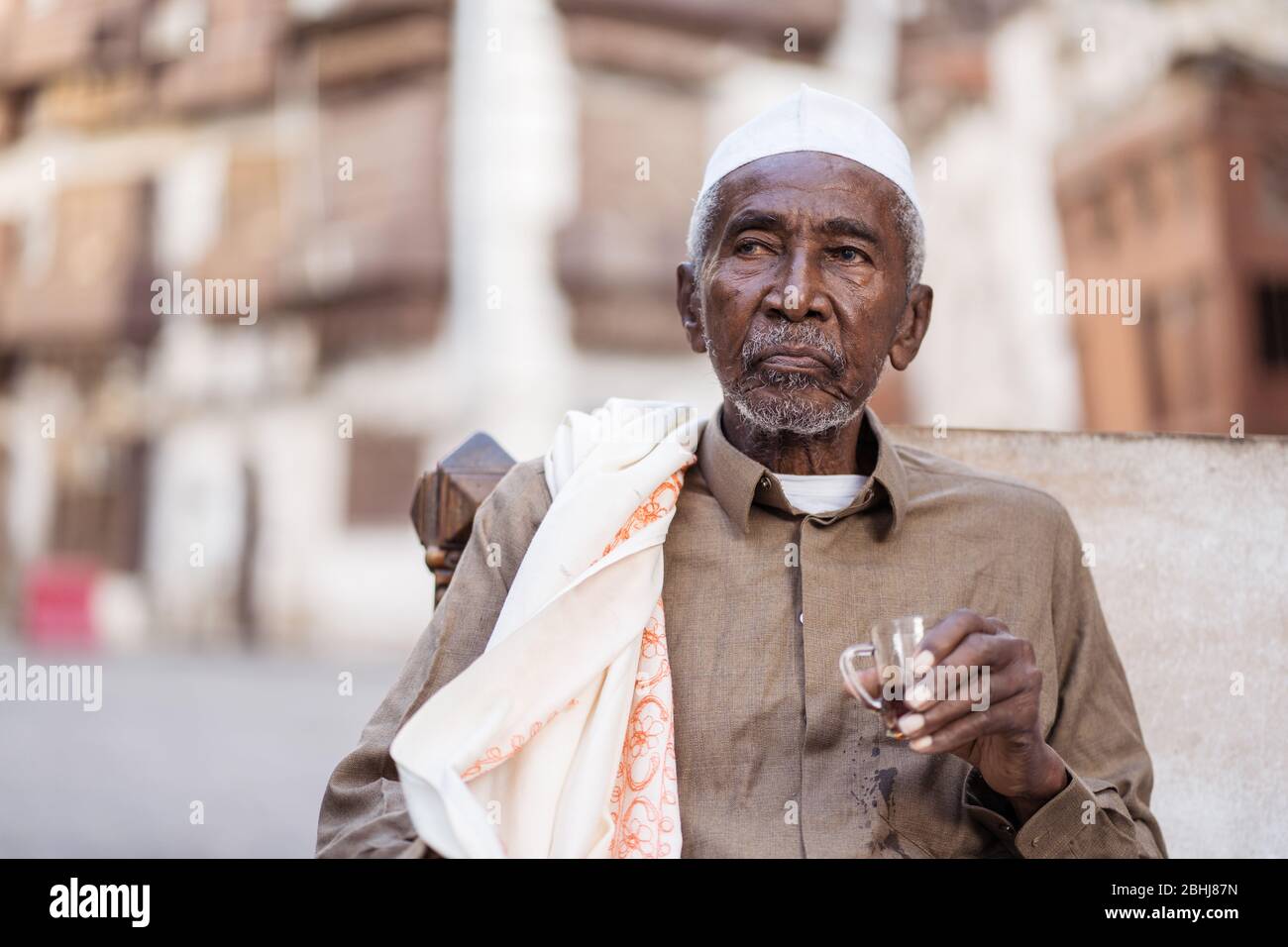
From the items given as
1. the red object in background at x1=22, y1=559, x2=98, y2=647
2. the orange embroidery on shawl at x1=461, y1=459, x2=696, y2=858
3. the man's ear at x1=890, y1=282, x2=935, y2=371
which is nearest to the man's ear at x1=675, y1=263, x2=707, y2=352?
the man's ear at x1=890, y1=282, x2=935, y2=371

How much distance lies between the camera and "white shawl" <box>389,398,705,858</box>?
5.92 ft

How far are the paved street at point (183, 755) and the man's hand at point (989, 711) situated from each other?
→ 5603 millimetres

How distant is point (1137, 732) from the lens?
7.36 ft

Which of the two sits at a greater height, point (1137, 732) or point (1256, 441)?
point (1256, 441)

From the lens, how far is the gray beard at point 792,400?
7.39 feet

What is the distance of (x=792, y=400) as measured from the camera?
226cm

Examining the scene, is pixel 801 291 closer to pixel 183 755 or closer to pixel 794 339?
pixel 794 339

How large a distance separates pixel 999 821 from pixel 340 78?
498 inches

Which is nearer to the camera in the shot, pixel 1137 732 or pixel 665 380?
pixel 1137 732

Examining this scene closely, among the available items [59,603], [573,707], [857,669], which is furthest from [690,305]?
[59,603]
